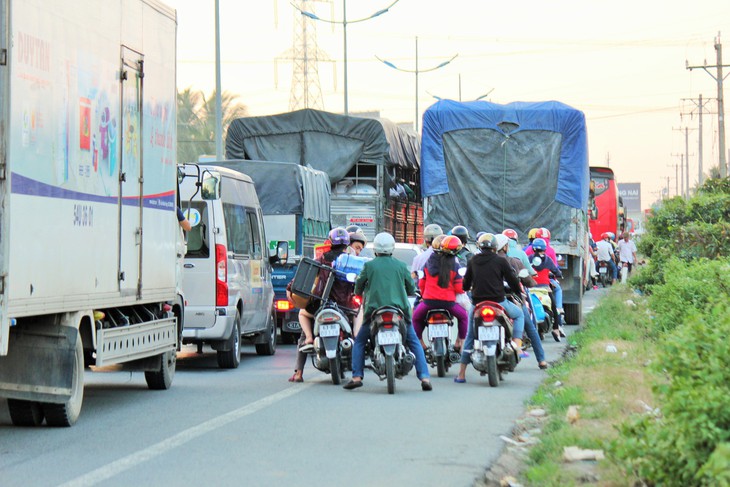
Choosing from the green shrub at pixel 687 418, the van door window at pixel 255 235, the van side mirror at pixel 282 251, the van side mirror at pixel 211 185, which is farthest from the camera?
the van door window at pixel 255 235

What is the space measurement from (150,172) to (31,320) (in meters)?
2.76

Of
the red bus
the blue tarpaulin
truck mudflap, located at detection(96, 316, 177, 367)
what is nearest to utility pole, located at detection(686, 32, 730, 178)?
the red bus

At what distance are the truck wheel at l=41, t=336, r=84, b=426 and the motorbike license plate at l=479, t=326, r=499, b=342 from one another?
193 inches

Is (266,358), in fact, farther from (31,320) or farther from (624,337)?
(31,320)

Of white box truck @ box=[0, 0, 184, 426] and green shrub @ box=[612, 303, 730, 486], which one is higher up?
white box truck @ box=[0, 0, 184, 426]

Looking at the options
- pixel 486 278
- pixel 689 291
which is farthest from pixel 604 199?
pixel 486 278

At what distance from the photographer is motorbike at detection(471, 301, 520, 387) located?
46.4ft

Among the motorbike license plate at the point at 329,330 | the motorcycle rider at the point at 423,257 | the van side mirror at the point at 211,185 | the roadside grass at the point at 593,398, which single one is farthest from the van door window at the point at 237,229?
the roadside grass at the point at 593,398

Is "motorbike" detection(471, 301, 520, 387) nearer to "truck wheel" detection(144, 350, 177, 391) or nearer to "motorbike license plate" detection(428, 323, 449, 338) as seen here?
"motorbike license plate" detection(428, 323, 449, 338)

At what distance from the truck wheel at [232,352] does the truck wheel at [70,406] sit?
5.77 meters


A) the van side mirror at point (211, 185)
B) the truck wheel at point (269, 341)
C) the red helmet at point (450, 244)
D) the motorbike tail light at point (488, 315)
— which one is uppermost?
the van side mirror at point (211, 185)

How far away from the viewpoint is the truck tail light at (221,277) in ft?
52.8

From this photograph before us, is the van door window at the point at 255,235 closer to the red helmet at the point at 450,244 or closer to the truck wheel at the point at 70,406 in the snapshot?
the red helmet at the point at 450,244

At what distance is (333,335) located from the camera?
45.5ft
